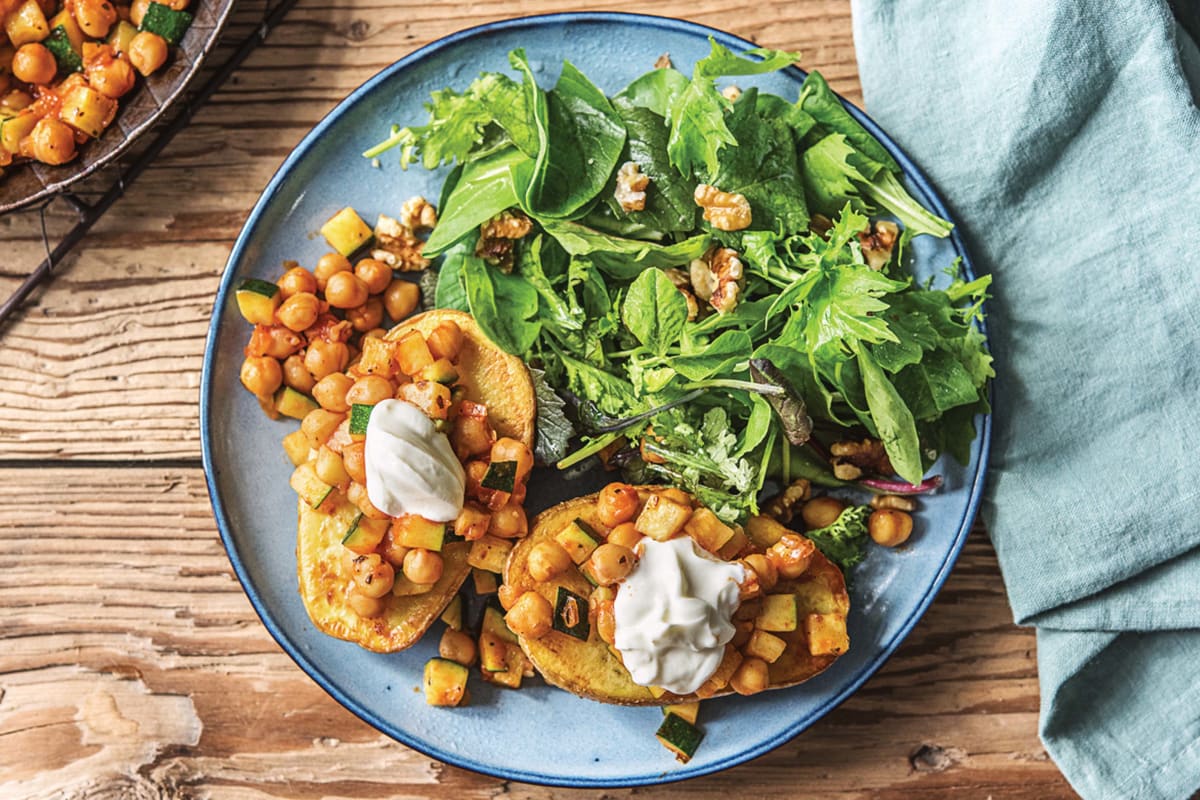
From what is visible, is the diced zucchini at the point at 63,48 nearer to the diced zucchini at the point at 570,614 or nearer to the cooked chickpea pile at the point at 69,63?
the cooked chickpea pile at the point at 69,63

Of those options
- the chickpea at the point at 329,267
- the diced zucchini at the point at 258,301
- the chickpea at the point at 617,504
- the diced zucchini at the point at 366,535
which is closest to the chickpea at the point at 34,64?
the diced zucchini at the point at 258,301

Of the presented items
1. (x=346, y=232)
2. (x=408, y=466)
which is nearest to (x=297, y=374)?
(x=346, y=232)

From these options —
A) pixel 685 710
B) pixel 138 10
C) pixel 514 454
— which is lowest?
pixel 685 710

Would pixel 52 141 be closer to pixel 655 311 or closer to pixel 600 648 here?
pixel 655 311

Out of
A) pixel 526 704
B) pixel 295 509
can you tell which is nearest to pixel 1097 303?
pixel 526 704

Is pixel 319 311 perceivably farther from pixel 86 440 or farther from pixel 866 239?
pixel 866 239
